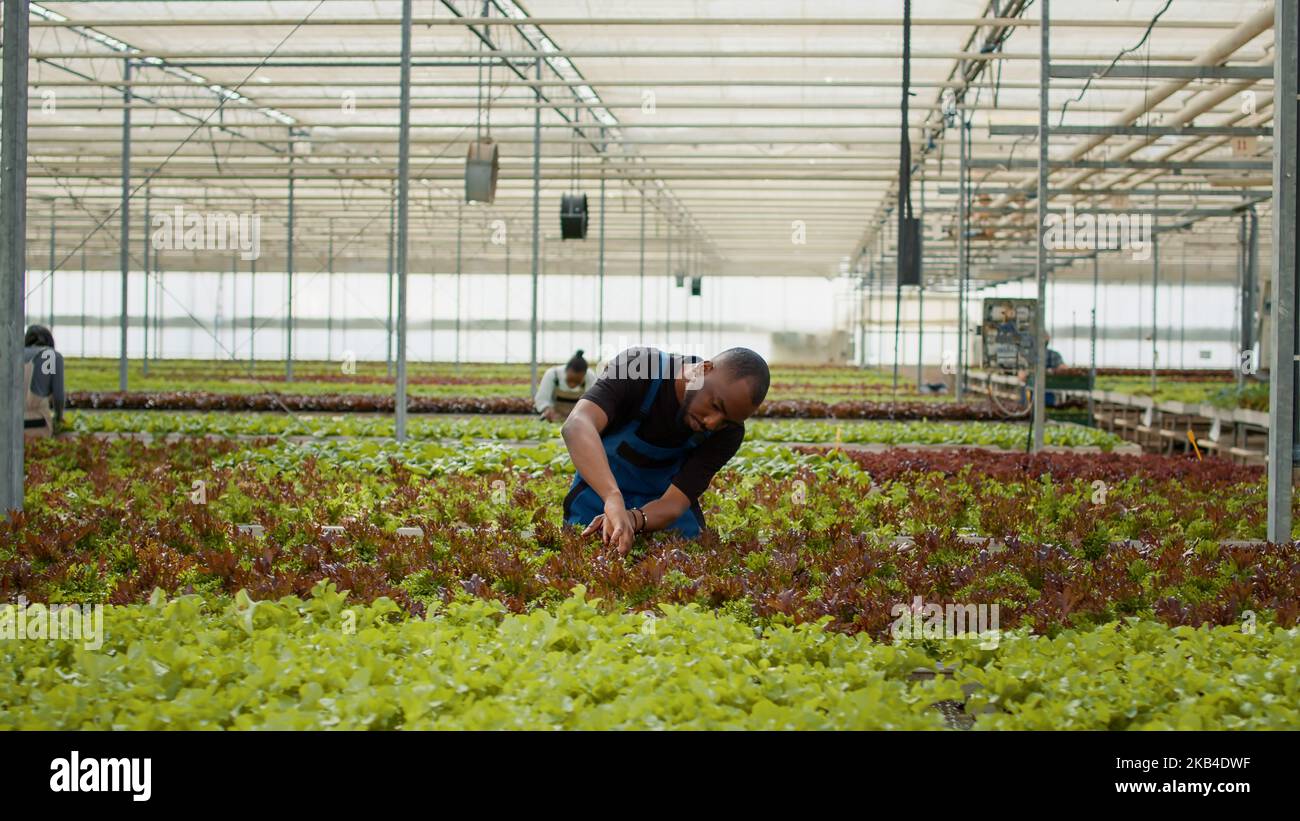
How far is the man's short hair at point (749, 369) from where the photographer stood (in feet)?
14.6

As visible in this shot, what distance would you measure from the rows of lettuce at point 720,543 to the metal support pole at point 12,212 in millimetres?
562

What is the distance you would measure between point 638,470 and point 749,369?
0.99 metres

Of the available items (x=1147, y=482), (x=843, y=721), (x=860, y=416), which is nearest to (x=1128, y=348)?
(x=860, y=416)

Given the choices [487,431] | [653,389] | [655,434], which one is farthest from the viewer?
[487,431]

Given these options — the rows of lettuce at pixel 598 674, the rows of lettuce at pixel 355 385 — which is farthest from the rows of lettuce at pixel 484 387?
the rows of lettuce at pixel 598 674

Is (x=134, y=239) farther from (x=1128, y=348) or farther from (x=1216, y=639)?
(x=1216, y=639)

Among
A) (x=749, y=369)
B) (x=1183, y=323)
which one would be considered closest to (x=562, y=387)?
(x=749, y=369)

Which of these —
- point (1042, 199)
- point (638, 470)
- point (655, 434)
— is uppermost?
point (1042, 199)

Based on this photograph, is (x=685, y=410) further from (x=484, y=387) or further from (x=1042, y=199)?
(x=484, y=387)

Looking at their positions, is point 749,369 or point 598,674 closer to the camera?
point 598,674

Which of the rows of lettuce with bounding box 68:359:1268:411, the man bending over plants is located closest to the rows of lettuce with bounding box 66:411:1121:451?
the rows of lettuce with bounding box 68:359:1268:411

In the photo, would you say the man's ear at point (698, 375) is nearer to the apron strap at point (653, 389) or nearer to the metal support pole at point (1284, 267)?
the apron strap at point (653, 389)

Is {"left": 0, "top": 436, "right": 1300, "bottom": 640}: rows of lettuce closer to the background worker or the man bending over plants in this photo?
the man bending over plants

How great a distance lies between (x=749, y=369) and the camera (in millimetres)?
4488
